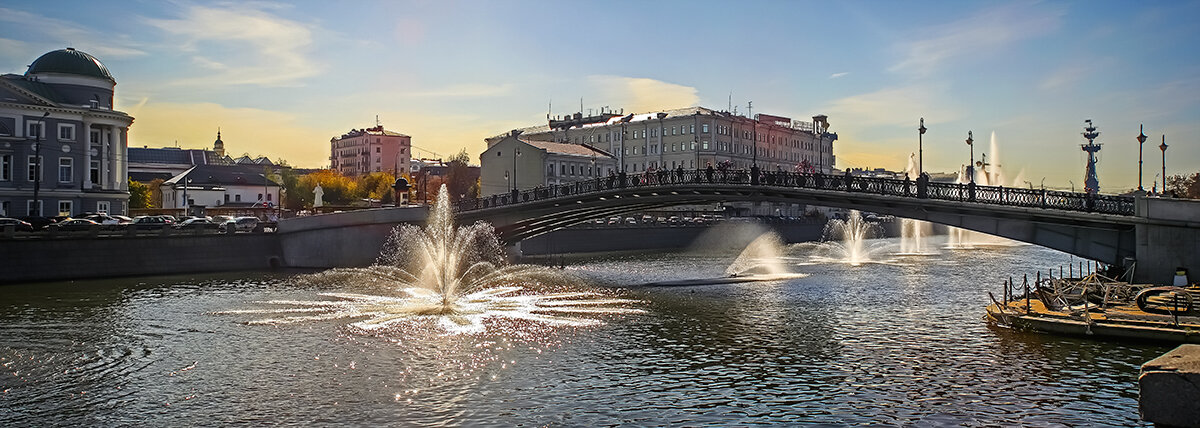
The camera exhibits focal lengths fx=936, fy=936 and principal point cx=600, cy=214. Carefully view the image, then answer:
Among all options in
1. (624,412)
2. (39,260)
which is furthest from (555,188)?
(624,412)

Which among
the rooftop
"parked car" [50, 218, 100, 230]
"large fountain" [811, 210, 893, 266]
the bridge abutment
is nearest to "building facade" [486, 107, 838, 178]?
the rooftop

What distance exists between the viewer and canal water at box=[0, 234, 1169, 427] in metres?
17.3

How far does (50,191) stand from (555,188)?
33.9m

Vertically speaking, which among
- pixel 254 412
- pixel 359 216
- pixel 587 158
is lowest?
pixel 254 412

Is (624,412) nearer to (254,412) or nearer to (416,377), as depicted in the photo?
(416,377)

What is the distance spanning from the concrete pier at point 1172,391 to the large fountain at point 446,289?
17.2m

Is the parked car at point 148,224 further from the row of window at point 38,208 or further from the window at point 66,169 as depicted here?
the window at point 66,169

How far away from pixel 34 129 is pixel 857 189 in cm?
4988

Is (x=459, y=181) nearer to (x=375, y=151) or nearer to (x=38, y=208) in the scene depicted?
(x=375, y=151)

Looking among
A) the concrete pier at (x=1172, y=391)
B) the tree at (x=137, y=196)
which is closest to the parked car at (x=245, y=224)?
the tree at (x=137, y=196)

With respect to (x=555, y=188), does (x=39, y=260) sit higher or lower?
lower

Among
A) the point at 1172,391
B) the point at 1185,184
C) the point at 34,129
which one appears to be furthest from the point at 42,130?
the point at 1185,184

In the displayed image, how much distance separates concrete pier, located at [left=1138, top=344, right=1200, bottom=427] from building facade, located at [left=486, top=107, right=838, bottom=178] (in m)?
85.4

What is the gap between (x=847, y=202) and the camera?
38.1 metres
